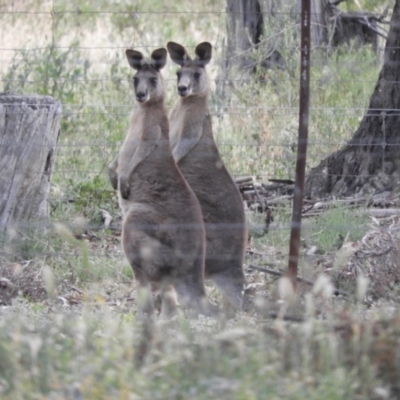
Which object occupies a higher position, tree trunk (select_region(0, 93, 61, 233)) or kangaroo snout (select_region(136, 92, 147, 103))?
kangaroo snout (select_region(136, 92, 147, 103))

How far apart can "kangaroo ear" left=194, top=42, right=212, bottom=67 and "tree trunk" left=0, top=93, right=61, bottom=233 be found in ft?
4.42

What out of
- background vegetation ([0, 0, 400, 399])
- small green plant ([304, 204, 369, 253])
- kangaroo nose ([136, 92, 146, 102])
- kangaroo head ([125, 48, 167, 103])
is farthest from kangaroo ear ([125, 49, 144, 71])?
small green plant ([304, 204, 369, 253])

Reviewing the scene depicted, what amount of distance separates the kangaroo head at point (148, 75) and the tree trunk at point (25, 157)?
1211 mm

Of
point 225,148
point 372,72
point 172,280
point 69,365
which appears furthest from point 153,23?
point 69,365

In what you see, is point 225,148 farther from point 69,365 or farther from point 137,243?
point 69,365

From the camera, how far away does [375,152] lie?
344 inches

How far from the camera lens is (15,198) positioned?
7688mm

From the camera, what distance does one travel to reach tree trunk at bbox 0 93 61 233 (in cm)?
755

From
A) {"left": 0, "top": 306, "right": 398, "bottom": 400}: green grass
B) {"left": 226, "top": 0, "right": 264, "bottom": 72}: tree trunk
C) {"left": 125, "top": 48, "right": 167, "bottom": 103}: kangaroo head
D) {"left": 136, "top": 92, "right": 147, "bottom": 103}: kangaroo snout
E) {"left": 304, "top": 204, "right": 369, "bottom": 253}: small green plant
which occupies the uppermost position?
{"left": 226, "top": 0, "right": 264, "bottom": 72}: tree trunk

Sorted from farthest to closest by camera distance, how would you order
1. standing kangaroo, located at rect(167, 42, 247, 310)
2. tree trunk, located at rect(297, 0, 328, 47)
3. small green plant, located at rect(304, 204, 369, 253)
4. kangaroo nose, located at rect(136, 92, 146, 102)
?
tree trunk, located at rect(297, 0, 328, 47), small green plant, located at rect(304, 204, 369, 253), kangaroo nose, located at rect(136, 92, 146, 102), standing kangaroo, located at rect(167, 42, 247, 310)

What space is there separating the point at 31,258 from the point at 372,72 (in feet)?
17.8

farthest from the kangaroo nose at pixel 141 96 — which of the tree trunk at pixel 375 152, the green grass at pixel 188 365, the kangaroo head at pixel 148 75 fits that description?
the green grass at pixel 188 365

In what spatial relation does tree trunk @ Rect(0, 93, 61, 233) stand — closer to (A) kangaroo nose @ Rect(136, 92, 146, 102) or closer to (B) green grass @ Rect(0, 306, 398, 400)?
(A) kangaroo nose @ Rect(136, 92, 146, 102)

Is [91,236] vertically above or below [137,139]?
below
